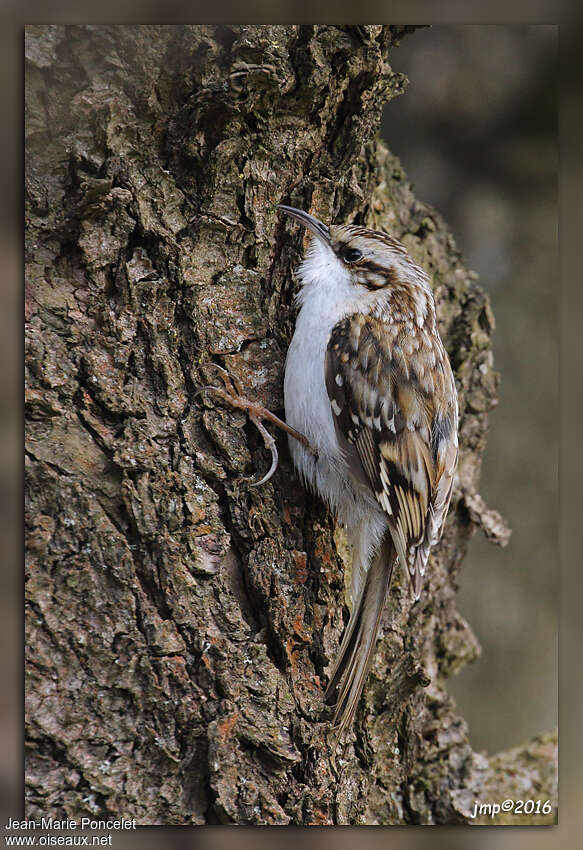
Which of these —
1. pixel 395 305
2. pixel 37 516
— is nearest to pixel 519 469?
pixel 395 305

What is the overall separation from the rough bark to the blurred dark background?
174mm

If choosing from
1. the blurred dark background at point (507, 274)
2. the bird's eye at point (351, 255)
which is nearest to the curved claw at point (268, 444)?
the bird's eye at point (351, 255)

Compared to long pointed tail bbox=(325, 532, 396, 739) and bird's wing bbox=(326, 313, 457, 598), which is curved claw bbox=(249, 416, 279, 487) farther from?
long pointed tail bbox=(325, 532, 396, 739)

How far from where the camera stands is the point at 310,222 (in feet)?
4.80

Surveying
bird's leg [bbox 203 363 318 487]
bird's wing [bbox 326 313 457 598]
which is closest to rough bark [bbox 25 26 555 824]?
bird's leg [bbox 203 363 318 487]

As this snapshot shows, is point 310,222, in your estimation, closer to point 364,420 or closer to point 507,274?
point 364,420

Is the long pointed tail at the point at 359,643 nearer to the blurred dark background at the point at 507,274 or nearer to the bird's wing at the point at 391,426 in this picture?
the bird's wing at the point at 391,426

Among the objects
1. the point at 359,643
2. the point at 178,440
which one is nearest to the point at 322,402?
the point at 178,440

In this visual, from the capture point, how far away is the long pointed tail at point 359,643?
1.43 meters

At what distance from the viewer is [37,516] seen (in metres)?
A: 1.33

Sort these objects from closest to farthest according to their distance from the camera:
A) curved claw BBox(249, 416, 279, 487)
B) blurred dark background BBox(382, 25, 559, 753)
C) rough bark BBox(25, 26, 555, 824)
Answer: rough bark BBox(25, 26, 555, 824) → curved claw BBox(249, 416, 279, 487) → blurred dark background BBox(382, 25, 559, 753)

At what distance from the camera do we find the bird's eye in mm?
1509

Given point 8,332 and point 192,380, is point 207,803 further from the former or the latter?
point 8,332

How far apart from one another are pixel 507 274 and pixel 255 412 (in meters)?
0.71
